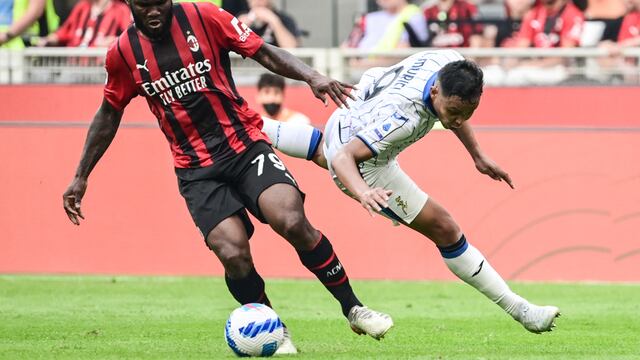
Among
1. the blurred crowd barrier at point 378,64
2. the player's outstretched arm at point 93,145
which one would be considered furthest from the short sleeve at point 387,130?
the blurred crowd barrier at point 378,64

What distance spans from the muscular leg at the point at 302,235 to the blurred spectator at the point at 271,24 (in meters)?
7.25

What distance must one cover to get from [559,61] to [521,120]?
841 mm

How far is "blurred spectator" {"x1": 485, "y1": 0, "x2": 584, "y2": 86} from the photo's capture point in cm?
1531

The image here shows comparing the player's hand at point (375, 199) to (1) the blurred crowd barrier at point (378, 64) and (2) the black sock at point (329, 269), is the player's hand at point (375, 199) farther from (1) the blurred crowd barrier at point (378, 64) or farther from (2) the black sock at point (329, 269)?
(1) the blurred crowd barrier at point (378, 64)

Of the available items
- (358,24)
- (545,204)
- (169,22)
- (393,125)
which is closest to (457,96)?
(393,125)

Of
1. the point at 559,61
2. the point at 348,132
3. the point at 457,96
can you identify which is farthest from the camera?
the point at 559,61

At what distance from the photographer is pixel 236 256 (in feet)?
27.8

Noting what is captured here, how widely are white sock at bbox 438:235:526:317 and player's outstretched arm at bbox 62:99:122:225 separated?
2.44 meters

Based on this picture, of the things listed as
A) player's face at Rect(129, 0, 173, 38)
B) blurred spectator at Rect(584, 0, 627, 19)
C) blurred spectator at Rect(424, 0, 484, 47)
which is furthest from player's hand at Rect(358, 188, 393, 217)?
blurred spectator at Rect(584, 0, 627, 19)

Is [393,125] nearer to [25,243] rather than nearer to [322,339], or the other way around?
[322,339]

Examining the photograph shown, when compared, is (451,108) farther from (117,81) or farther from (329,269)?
(117,81)

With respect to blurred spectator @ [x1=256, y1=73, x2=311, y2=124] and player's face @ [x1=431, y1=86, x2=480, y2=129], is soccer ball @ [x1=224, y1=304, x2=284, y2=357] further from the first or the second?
blurred spectator @ [x1=256, y1=73, x2=311, y2=124]

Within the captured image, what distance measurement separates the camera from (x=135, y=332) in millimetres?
10117

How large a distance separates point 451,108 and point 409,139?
596 mm
